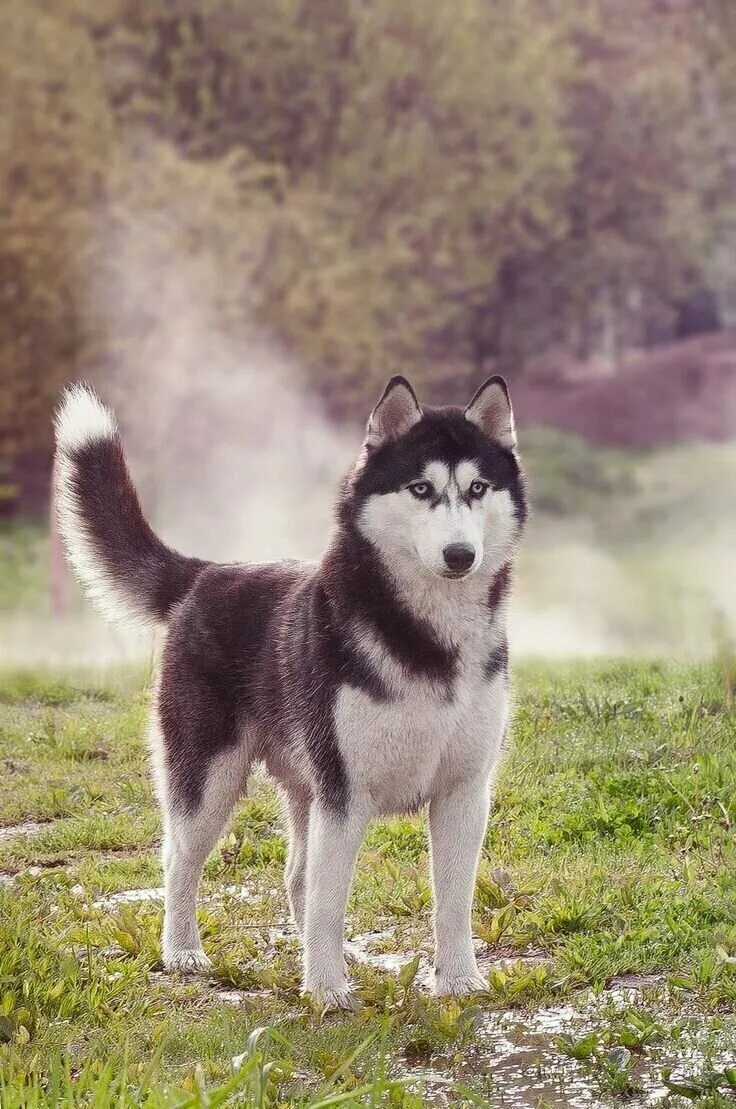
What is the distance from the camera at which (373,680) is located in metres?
3.92

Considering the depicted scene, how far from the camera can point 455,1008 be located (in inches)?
152

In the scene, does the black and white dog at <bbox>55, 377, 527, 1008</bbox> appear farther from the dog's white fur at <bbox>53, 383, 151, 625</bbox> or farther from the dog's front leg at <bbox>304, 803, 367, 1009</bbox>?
the dog's white fur at <bbox>53, 383, 151, 625</bbox>

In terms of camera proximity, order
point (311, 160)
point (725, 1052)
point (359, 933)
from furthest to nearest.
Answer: point (311, 160), point (359, 933), point (725, 1052)

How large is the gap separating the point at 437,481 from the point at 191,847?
1.43 meters

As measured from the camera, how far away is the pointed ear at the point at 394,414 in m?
4.01

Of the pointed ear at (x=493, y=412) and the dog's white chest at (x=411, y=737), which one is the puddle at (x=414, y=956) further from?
the pointed ear at (x=493, y=412)

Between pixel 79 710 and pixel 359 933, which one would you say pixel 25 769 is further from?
pixel 359 933

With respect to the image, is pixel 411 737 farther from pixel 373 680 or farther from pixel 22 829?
pixel 22 829

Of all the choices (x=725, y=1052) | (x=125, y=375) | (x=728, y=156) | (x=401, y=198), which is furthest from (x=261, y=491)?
(x=725, y=1052)

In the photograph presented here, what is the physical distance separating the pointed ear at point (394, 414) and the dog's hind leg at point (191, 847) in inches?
43.2

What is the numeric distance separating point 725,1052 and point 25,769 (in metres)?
3.91

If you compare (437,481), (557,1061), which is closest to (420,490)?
(437,481)

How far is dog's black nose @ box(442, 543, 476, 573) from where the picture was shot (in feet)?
12.2

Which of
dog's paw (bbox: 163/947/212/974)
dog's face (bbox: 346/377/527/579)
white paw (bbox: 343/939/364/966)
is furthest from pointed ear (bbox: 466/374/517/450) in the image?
dog's paw (bbox: 163/947/212/974)
